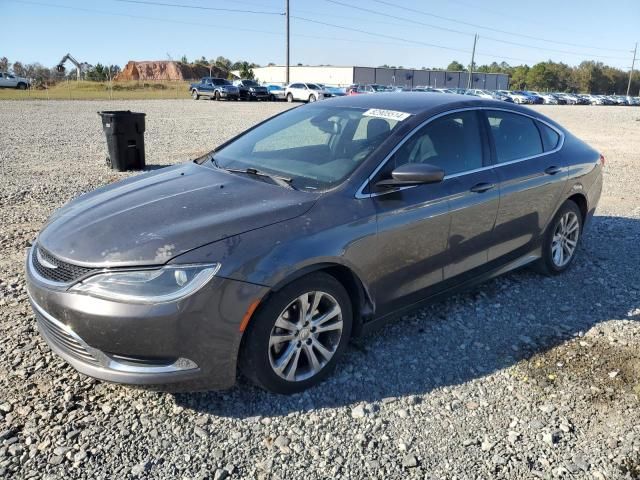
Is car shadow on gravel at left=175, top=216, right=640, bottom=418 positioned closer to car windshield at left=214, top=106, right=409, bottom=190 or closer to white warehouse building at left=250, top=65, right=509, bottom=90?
car windshield at left=214, top=106, right=409, bottom=190

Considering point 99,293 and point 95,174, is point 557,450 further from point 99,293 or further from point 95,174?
point 95,174

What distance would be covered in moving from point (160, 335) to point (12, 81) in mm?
55695

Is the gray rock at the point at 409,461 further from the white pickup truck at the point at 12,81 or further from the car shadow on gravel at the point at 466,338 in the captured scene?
the white pickup truck at the point at 12,81

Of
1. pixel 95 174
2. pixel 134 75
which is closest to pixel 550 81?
pixel 134 75

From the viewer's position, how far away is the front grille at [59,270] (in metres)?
2.81

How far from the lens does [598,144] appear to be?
1661 cm

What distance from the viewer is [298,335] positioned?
10.3ft

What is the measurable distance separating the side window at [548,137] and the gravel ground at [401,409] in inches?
51.8

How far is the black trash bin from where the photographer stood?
9.70 metres

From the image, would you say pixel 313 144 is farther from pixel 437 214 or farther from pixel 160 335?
pixel 160 335

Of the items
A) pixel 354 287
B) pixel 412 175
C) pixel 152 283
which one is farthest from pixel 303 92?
pixel 152 283

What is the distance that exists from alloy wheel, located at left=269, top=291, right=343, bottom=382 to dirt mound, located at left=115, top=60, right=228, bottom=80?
103m

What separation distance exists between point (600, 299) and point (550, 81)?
11197 centimetres

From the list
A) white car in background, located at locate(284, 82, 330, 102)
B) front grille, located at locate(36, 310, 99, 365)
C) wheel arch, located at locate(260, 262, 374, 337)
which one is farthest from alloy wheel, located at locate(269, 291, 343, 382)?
white car in background, located at locate(284, 82, 330, 102)
